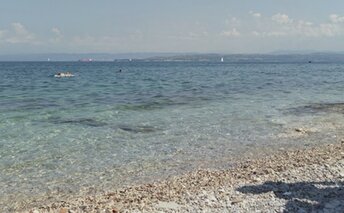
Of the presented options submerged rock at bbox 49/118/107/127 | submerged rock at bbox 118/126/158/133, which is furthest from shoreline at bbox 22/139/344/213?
submerged rock at bbox 49/118/107/127

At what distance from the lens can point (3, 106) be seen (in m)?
28.1

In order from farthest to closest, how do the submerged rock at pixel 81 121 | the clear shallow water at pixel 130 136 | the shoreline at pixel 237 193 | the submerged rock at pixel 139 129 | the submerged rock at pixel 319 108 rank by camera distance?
the submerged rock at pixel 319 108 < the submerged rock at pixel 81 121 < the submerged rock at pixel 139 129 < the clear shallow water at pixel 130 136 < the shoreline at pixel 237 193

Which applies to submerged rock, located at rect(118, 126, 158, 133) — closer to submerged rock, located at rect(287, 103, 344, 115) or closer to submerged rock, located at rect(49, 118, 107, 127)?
submerged rock, located at rect(49, 118, 107, 127)

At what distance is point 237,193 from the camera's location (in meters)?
10.2

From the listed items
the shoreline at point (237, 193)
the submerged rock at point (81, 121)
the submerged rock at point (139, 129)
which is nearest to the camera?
the shoreline at point (237, 193)

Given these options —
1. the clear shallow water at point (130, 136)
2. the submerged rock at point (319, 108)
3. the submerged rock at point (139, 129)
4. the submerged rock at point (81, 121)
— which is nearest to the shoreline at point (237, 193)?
the clear shallow water at point (130, 136)

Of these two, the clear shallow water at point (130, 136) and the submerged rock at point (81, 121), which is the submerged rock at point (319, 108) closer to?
the clear shallow water at point (130, 136)

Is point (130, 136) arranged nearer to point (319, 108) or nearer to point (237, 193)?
point (237, 193)

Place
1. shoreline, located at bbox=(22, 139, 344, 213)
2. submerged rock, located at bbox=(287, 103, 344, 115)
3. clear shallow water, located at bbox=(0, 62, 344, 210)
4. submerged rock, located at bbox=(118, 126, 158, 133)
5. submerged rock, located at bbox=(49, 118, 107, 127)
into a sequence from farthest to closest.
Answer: submerged rock, located at bbox=(287, 103, 344, 115) → submerged rock, located at bbox=(49, 118, 107, 127) → submerged rock, located at bbox=(118, 126, 158, 133) → clear shallow water, located at bbox=(0, 62, 344, 210) → shoreline, located at bbox=(22, 139, 344, 213)

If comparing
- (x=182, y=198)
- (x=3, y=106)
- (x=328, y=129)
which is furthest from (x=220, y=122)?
(x=3, y=106)

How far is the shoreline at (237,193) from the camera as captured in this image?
929cm

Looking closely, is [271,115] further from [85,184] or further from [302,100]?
[85,184]

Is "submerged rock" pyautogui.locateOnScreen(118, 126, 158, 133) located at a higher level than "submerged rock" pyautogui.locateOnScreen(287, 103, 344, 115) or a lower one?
higher

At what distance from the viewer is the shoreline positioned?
9289 millimetres
